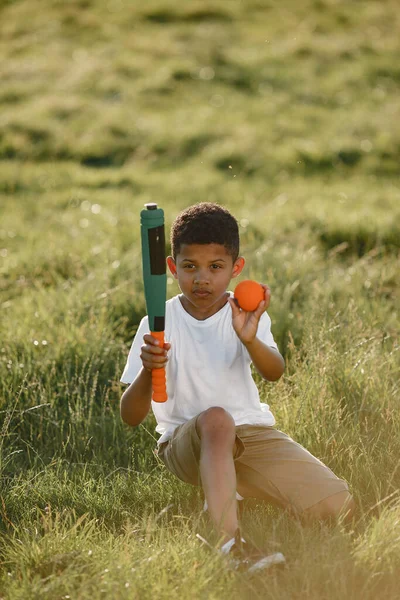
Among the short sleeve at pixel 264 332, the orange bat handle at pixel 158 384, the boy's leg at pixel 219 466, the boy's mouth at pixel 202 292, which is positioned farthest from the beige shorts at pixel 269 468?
the boy's mouth at pixel 202 292

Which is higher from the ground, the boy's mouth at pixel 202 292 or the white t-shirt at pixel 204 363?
the boy's mouth at pixel 202 292

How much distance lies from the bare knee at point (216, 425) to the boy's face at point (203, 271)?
409 millimetres

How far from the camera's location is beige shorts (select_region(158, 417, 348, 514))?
10.7ft

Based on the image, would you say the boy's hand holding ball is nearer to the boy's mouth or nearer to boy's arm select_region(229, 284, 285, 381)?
boy's arm select_region(229, 284, 285, 381)

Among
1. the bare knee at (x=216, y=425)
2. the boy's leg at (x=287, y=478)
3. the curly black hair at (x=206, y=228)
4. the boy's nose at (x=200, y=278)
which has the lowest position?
the boy's leg at (x=287, y=478)

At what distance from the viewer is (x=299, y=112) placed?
10328 mm

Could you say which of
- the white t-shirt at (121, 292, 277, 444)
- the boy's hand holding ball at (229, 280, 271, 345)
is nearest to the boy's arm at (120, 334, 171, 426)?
the white t-shirt at (121, 292, 277, 444)

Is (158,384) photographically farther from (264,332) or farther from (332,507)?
(332,507)

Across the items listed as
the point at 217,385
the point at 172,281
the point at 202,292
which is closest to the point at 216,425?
the point at 217,385

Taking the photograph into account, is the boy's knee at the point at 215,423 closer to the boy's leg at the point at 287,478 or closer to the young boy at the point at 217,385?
the young boy at the point at 217,385

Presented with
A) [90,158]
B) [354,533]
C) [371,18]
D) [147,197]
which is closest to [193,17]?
Answer: [371,18]

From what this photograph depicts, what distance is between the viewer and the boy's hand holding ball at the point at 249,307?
9.94 feet

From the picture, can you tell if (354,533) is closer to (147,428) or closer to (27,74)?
(147,428)

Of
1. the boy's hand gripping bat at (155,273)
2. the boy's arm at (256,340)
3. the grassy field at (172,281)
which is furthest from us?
the boy's arm at (256,340)
